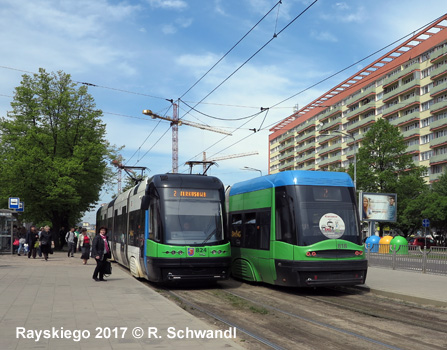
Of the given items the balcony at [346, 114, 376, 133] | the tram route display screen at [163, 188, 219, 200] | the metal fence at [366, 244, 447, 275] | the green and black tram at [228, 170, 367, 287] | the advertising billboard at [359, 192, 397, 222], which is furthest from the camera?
the balcony at [346, 114, 376, 133]

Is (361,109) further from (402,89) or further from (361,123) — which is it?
(402,89)

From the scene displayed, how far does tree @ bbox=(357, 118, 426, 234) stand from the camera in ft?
172

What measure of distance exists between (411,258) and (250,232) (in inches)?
338

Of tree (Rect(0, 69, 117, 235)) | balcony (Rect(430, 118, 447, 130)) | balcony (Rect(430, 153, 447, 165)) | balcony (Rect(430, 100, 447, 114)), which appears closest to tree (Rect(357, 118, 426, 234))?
balcony (Rect(430, 153, 447, 165))

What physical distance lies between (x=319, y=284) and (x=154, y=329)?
6220 mm

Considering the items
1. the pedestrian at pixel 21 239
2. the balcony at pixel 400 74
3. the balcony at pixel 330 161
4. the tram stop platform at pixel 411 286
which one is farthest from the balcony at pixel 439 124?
the pedestrian at pixel 21 239

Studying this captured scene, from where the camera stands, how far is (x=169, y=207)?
14.2 m

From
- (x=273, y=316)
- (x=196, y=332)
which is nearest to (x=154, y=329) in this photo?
(x=196, y=332)

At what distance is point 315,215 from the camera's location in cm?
1309

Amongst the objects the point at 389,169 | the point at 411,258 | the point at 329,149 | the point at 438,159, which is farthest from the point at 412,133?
the point at 411,258

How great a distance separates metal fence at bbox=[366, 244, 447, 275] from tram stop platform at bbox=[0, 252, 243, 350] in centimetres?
1119

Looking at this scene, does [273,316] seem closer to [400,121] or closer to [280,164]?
[400,121]

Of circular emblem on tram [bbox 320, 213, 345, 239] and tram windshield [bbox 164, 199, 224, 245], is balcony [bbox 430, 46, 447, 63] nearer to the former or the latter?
circular emblem on tram [bbox 320, 213, 345, 239]

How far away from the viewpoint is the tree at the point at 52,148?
34938 millimetres
